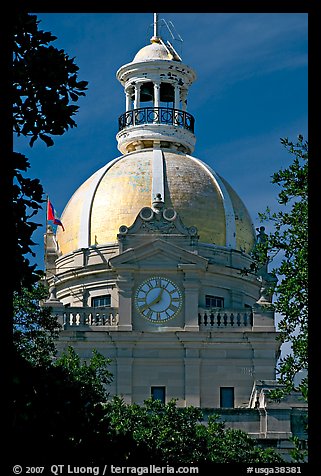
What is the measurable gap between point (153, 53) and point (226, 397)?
2254 cm

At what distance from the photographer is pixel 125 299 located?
9769cm

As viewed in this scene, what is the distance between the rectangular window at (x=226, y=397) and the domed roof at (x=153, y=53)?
21.0 meters

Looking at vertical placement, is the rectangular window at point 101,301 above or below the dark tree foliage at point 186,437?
above

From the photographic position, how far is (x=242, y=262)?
333 ft

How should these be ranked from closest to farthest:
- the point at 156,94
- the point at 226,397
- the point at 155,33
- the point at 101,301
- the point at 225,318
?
the point at 226,397, the point at 225,318, the point at 101,301, the point at 156,94, the point at 155,33

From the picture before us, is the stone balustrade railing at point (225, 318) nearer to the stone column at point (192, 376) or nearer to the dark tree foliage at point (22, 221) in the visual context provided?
the stone column at point (192, 376)

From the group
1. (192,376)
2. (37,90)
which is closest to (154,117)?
(192,376)

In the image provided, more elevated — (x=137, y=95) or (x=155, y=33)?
(x=155, y=33)

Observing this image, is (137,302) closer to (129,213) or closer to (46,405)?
(129,213)

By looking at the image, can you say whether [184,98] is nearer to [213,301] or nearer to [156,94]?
[156,94]

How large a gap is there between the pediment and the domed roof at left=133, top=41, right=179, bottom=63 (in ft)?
46.8

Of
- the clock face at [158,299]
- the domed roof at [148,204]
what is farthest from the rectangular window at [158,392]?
the domed roof at [148,204]

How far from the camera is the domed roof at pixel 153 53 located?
107938 millimetres
